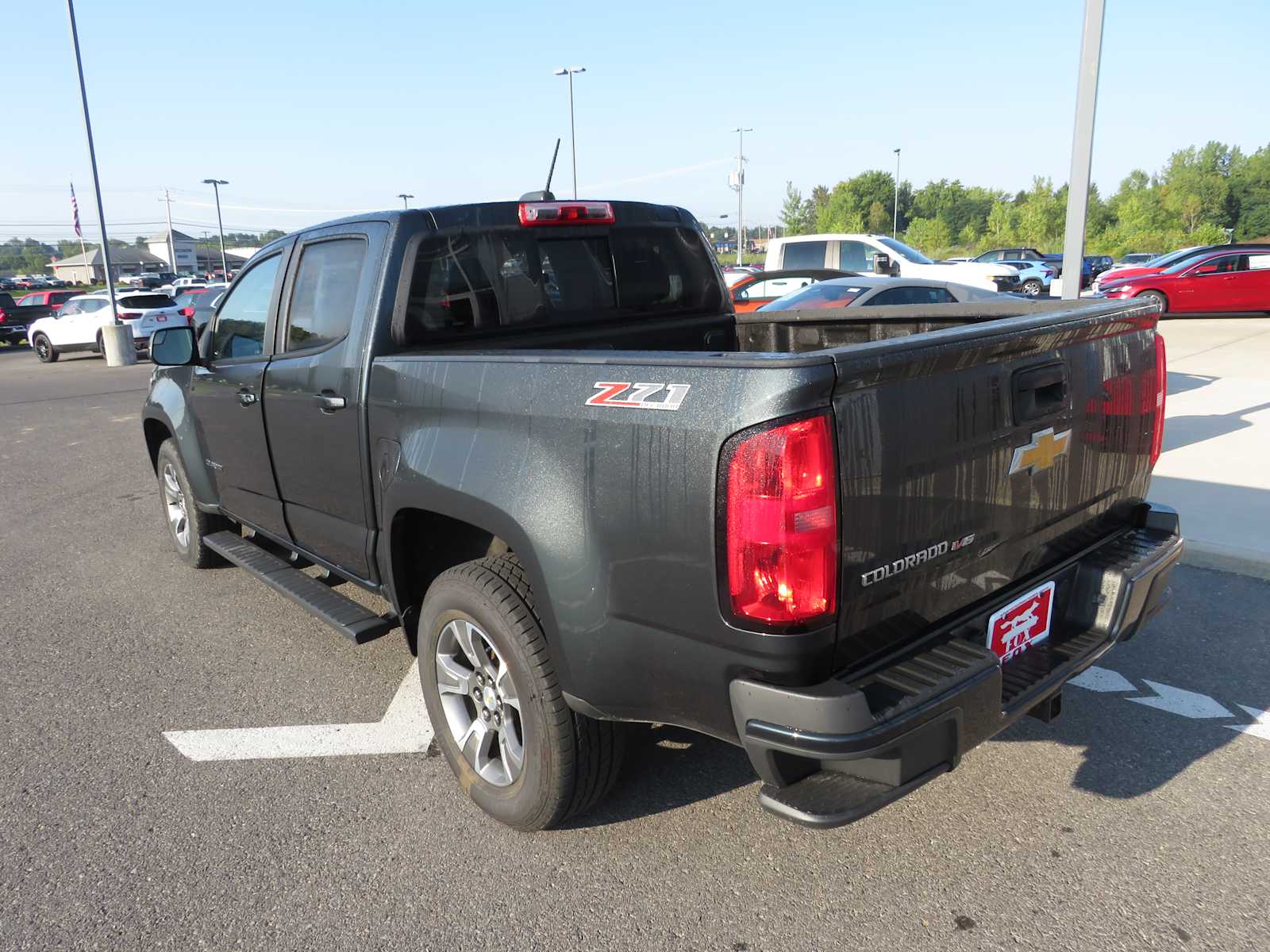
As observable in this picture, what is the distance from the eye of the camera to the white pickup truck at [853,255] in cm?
1566

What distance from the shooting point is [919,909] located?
248cm

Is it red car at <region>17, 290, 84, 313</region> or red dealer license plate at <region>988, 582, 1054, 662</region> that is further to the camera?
red car at <region>17, 290, 84, 313</region>

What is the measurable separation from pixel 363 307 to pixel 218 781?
70.1 inches

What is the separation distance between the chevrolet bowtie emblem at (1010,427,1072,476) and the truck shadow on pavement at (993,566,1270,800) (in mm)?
1209

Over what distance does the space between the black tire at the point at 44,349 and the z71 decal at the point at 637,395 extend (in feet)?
82.0

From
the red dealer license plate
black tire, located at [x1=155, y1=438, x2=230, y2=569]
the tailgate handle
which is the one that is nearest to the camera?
the tailgate handle

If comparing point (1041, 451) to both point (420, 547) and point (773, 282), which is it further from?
point (773, 282)

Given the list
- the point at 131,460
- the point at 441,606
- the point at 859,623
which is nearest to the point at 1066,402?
the point at 859,623

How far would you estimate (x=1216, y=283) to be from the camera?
20.6 m

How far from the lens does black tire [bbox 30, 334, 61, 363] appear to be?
2269 centimetres

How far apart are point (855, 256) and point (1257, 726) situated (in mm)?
14141

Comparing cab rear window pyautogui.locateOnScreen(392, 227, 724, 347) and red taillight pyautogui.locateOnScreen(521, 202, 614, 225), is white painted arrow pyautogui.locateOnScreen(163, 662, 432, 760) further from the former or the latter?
red taillight pyautogui.locateOnScreen(521, 202, 614, 225)

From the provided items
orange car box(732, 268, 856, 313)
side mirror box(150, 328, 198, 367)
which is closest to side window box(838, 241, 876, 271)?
orange car box(732, 268, 856, 313)

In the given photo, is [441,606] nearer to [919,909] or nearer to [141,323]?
[919,909]
